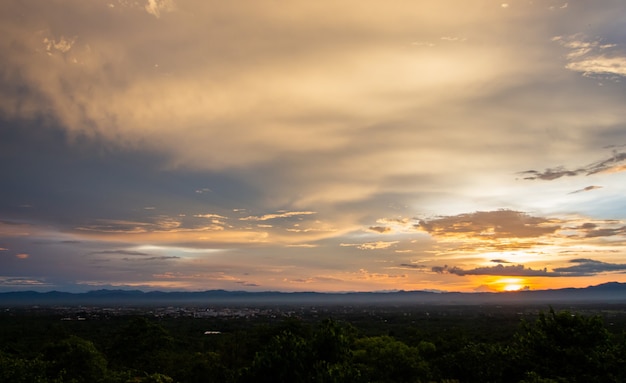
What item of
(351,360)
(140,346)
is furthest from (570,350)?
(140,346)

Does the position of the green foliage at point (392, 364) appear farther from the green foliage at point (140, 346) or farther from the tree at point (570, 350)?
the green foliage at point (140, 346)

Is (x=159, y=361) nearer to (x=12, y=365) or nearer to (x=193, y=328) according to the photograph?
(x=12, y=365)

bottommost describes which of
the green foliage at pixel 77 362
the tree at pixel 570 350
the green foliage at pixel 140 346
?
the green foliage at pixel 140 346

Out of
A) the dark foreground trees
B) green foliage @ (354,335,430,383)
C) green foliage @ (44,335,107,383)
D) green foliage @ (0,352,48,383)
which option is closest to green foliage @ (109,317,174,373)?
the dark foreground trees

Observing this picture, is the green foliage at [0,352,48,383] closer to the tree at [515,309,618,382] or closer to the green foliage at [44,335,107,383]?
the green foliage at [44,335,107,383]

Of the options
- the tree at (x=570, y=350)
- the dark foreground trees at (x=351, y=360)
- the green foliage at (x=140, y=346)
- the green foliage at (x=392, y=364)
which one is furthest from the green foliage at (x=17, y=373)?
the tree at (x=570, y=350)

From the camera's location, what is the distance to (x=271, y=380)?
30.0m

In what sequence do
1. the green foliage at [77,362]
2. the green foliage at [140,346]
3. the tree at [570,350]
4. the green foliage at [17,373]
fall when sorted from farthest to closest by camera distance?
the green foliage at [140,346]
the green foliage at [77,362]
the tree at [570,350]
the green foliage at [17,373]

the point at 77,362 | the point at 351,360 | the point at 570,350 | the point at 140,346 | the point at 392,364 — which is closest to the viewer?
the point at 351,360

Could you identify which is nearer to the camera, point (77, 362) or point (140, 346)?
point (77, 362)

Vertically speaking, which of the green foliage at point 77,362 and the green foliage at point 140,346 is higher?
the green foliage at point 77,362

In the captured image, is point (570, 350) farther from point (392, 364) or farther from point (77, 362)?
point (77, 362)

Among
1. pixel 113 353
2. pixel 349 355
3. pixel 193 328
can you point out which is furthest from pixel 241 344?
pixel 193 328

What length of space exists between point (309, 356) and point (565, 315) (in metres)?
26.4
